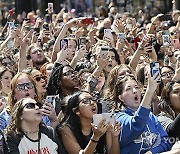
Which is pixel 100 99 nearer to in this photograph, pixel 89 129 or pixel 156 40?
pixel 89 129

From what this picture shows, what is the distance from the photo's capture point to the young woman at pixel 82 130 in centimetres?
588

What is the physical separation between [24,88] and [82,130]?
96 cm

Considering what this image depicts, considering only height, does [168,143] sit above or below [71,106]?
below

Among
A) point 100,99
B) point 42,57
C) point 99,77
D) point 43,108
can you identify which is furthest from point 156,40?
point 43,108

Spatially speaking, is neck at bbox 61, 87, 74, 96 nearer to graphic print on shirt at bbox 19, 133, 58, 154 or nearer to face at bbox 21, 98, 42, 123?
face at bbox 21, 98, 42, 123

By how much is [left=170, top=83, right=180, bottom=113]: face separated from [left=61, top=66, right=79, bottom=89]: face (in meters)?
1.17

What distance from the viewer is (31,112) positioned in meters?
5.87

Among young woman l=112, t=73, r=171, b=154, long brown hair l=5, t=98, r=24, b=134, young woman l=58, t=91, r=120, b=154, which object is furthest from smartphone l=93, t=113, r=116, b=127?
long brown hair l=5, t=98, r=24, b=134

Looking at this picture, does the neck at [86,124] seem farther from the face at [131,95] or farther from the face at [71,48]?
the face at [71,48]

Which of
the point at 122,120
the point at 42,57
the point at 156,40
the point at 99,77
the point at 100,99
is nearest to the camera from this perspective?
the point at 122,120

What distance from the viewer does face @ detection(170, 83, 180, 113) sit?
6574mm

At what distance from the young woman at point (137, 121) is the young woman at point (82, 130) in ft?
0.48

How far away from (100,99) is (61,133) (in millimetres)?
800

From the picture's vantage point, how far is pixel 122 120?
5.99 m
